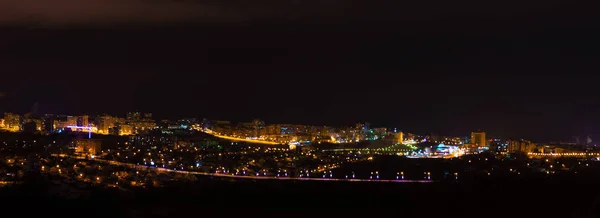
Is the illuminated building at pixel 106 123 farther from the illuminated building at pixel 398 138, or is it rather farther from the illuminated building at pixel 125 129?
the illuminated building at pixel 398 138

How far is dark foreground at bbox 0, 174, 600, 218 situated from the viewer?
1230 cm

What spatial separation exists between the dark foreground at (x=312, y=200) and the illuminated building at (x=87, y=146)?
8002mm

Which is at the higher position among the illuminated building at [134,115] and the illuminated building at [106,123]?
the illuminated building at [134,115]

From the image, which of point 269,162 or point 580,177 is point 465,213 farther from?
point 269,162

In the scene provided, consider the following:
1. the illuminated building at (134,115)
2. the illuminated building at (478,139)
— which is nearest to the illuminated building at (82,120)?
the illuminated building at (134,115)

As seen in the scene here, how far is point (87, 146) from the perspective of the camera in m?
25.1

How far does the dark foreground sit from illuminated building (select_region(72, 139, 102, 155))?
26.3ft

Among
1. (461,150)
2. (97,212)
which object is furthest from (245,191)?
(461,150)

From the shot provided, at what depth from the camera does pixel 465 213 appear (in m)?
13.7

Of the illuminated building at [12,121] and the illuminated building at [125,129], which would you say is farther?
the illuminated building at [125,129]

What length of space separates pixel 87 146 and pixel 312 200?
12385 mm

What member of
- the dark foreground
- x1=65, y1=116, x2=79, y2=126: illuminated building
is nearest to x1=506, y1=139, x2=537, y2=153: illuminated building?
the dark foreground

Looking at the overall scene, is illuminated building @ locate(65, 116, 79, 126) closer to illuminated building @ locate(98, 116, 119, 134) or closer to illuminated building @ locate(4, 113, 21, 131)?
illuminated building @ locate(98, 116, 119, 134)

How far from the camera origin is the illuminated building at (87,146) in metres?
24.1
